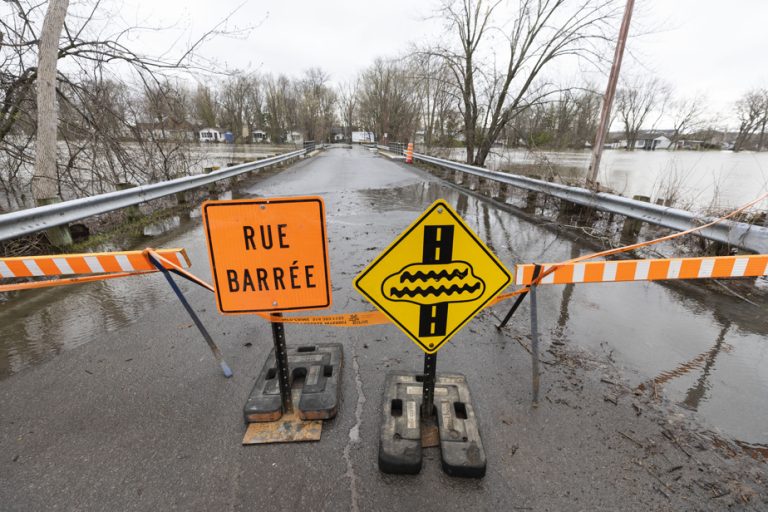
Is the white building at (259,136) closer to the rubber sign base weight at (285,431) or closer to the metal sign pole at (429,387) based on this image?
the rubber sign base weight at (285,431)

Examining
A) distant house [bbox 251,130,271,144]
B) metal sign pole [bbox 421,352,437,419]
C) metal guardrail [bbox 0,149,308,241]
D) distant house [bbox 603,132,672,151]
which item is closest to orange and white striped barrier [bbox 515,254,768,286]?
metal sign pole [bbox 421,352,437,419]

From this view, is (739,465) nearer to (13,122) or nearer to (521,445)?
(521,445)

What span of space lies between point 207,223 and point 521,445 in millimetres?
2296

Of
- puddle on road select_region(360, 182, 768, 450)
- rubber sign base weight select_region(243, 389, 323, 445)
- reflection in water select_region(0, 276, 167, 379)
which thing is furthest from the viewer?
reflection in water select_region(0, 276, 167, 379)

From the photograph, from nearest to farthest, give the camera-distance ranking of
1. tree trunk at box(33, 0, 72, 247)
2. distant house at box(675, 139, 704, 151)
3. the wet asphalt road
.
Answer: the wet asphalt road, tree trunk at box(33, 0, 72, 247), distant house at box(675, 139, 704, 151)

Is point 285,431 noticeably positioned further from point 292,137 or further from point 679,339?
point 292,137

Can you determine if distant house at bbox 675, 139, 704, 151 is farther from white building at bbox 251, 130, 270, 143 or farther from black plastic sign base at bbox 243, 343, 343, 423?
black plastic sign base at bbox 243, 343, 343, 423

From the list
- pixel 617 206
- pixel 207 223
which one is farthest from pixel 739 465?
pixel 617 206

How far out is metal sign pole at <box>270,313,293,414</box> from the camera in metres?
2.28

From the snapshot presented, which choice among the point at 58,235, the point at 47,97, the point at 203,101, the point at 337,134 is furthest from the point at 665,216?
the point at 337,134

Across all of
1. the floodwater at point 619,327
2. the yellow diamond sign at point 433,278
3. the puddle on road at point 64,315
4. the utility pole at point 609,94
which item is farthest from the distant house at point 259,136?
the yellow diamond sign at point 433,278

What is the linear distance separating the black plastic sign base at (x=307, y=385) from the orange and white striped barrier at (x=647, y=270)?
160cm

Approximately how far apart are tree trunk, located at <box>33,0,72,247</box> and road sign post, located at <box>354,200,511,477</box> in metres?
6.50

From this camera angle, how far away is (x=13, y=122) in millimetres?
6402
